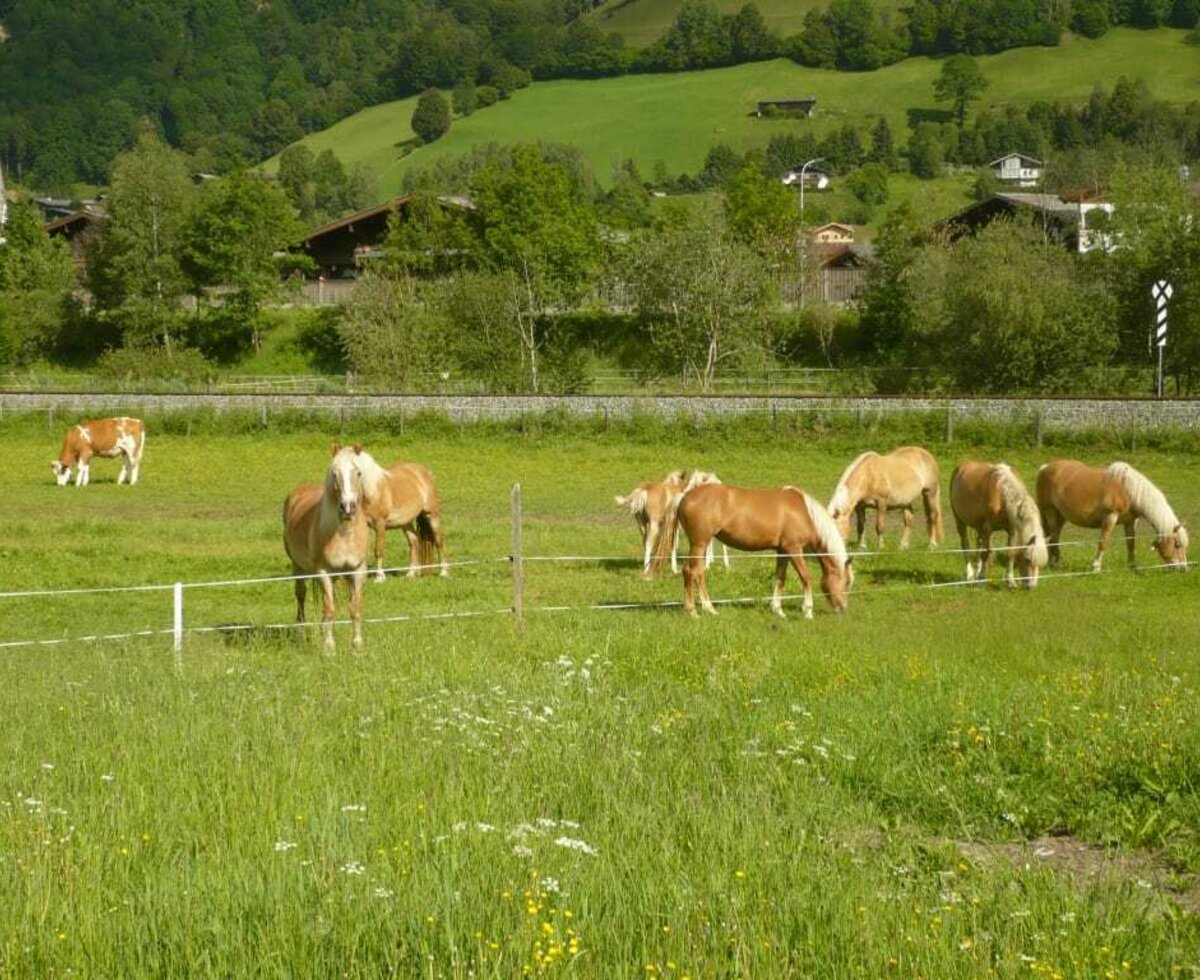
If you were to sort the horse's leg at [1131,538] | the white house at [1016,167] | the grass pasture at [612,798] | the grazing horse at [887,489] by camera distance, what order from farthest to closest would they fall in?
the white house at [1016,167] → the grazing horse at [887,489] → the horse's leg at [1131,538] → the grass pasture at [612,798]

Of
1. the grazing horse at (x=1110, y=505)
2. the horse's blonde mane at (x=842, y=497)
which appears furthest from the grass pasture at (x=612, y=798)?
the horse's blonde mane at (x=842, y=497)

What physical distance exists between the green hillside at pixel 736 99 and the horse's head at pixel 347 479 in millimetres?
142035

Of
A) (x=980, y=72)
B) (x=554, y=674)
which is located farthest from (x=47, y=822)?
(x=980, y=72)

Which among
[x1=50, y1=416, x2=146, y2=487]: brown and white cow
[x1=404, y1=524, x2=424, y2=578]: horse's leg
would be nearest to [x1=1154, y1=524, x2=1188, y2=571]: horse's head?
[x1=404, y1=524, x2=424, y2=578]: horse's leg

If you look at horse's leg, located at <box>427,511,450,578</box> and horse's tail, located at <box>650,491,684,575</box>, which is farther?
horse's leg, located at <box>427,511,450,578</box>

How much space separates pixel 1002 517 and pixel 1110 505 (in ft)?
5.94

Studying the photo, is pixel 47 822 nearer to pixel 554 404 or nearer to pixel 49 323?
pixel 554 404

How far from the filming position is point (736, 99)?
179 metres

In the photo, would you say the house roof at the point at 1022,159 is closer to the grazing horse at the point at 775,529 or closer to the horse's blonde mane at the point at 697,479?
the horse's blonde mane at the point at 697,479

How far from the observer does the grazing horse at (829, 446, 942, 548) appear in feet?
67.5

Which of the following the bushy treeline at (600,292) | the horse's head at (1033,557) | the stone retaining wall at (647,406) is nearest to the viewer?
the horse's head at (1033,557)

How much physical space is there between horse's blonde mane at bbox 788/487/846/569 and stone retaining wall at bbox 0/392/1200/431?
1971 cm

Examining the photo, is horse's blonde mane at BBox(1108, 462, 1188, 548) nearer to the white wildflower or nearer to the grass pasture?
the grass pasture

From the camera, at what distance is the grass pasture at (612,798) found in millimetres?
5805
